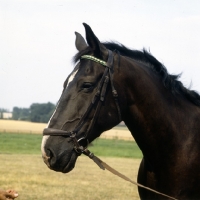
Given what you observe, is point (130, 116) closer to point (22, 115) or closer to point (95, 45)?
point (95, 45)

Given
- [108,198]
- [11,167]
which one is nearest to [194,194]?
[108,198]

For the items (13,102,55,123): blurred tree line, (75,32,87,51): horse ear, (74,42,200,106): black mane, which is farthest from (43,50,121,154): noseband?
(13,102,55,123): blurred tree line

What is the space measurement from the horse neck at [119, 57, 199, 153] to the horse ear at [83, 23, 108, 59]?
291mm

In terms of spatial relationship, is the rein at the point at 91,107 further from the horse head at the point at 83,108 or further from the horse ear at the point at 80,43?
the horse ear at the point at 80,43

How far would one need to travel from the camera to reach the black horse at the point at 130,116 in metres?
3.98

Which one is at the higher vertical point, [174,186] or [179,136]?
[179,136]

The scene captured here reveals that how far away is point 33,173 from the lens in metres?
18.8

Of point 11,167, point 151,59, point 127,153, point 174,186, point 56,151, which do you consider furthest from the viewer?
point 127,153

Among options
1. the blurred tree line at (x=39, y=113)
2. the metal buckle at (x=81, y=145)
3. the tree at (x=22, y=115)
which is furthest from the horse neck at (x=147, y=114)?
the tree at (x=22, y=115)

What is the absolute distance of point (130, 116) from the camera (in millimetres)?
4320

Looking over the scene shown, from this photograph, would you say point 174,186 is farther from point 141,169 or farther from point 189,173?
point 141,169

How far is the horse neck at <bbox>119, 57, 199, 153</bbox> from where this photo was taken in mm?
4309

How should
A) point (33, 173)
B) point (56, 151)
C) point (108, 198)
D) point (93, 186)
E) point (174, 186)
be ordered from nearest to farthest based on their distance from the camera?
point (56, 151) < point (174, 186) < point (108, 198) < point (93, 186) < point (33, 173)

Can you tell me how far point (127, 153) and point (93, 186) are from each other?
23.5m
